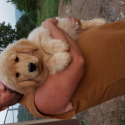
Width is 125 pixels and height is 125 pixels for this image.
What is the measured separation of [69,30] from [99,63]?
0.72 m

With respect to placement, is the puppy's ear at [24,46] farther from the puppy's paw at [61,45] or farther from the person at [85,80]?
the person at [85,80]

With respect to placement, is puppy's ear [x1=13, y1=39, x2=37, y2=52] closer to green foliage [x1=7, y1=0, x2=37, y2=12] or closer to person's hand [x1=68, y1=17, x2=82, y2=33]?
person's hand [x1=68, y1=17, x2=82, y2=33]

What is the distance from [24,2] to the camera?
21656mm

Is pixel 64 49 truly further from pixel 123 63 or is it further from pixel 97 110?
pixel 97 110

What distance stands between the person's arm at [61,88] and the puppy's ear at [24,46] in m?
0.31

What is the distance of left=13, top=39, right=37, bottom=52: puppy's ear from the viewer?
2082mm

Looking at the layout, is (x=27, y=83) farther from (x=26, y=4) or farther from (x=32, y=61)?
(x=26, y=4)

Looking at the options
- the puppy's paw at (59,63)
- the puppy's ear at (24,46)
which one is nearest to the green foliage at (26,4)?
the puppy's ear at (24,46)

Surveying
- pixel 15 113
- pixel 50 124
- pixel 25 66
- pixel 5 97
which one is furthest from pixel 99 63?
pixel 15 113

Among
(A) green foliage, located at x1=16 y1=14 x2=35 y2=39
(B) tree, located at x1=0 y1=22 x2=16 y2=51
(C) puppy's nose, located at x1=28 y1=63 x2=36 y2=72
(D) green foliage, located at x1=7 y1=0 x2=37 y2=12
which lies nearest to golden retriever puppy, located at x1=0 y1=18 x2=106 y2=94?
(C) puppy's nose, located at x1=28 y1=63 x2=36 y2=72

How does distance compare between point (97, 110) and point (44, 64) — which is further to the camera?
point (97, 110)

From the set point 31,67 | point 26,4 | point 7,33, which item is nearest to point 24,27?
point 7,33

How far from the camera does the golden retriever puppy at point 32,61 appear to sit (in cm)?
203

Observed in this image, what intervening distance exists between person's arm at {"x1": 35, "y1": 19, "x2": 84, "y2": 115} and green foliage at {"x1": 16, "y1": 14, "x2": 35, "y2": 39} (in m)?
21.3
